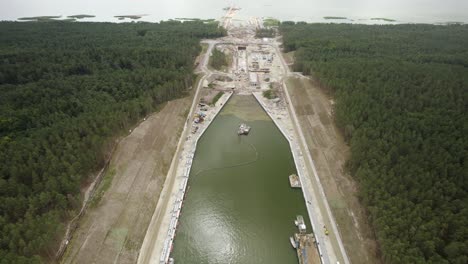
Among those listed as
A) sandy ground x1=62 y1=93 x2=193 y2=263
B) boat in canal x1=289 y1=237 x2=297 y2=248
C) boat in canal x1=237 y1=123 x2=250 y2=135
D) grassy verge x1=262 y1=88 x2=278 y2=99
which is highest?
grassy verge x1=262 y1=88 x2=278 y2=99

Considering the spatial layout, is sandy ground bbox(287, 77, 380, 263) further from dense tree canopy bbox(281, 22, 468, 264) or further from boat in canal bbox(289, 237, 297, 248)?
boat in canal bbox(289, 237, 297, 248)

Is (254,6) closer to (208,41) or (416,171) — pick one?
(208,41)

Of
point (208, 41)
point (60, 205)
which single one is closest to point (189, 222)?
point (60, 205)

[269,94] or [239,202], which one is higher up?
[269,94]

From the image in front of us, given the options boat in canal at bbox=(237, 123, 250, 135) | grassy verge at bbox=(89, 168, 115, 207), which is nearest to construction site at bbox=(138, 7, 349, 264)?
boat in canal at bbox=(237, 123, 250, 135)

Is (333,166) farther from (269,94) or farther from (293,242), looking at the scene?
(269,94)

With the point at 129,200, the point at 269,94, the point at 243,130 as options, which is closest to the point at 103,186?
the point at 129,200
